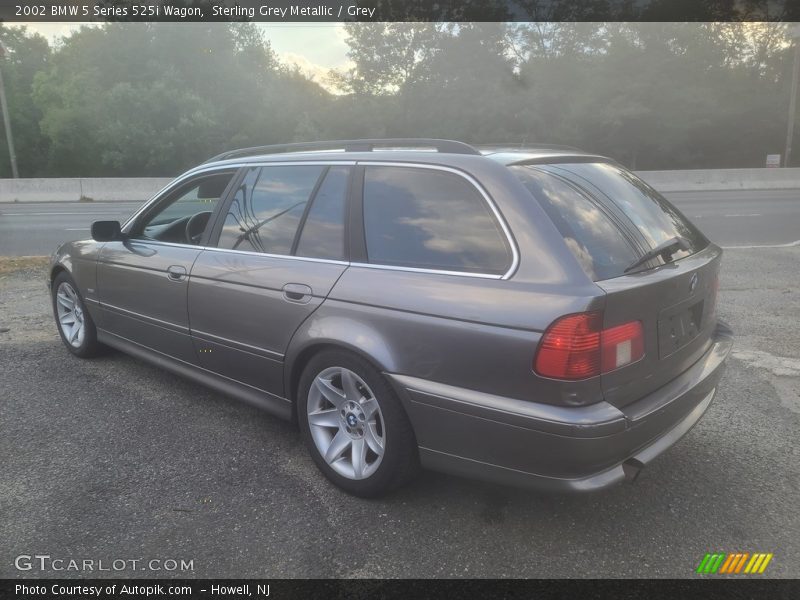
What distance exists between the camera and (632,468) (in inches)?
92.5

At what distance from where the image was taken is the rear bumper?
2203 millimetres

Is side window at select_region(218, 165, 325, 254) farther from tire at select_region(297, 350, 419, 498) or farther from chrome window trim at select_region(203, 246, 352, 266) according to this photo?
tire at select_region(297, 350, 419, 498)

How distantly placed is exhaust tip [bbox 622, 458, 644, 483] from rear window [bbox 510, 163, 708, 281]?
756 mm

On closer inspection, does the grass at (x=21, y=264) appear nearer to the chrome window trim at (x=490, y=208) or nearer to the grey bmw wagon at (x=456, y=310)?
the grey bmw wagon at (x=456, y=310)

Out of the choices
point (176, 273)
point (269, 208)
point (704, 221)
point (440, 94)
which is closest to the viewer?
point (269, 208)

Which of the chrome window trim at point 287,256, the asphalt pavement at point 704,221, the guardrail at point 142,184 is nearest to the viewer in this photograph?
the chrome window trim at point 287,256

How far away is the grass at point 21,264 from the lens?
27.1 ft

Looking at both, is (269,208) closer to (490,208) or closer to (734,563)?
(490,208)

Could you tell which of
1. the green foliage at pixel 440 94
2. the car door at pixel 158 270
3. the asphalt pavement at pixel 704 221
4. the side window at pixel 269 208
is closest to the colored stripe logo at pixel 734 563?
→ the side window at pixel 269 208

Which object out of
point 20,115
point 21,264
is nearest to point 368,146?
point 21,264

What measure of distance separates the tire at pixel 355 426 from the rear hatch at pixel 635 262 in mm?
939

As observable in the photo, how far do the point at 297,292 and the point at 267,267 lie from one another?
313mm
